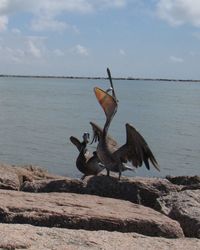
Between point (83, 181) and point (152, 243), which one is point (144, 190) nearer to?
point (83, 181)

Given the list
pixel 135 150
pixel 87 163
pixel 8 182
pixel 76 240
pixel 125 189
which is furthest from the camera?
pixel 87 163

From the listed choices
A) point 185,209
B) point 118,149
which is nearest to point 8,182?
point 118,149

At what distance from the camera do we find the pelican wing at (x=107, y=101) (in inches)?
379

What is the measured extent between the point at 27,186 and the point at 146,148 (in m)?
2.00

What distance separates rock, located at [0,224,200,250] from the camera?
20.1ft

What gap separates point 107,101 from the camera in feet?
32.1

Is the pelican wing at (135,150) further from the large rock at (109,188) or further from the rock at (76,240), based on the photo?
the rock at (76,240)

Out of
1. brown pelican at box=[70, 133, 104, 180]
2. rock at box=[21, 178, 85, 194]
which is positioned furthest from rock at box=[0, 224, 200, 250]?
brown pelican at box=[70, 133, 104, 180]

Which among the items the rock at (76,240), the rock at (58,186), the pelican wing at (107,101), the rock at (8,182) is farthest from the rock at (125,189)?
the rock at (76,240)

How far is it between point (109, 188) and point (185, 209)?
161cm

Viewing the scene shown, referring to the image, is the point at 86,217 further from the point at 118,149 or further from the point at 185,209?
the point at 118,149

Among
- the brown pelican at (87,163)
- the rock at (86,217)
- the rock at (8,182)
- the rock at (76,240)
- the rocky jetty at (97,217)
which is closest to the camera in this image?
the rock at (76,240)

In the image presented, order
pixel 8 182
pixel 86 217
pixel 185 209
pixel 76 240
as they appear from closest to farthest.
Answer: pixel 76 240 → pixel 86 217 → pixel 185 209 → pixel 8 182

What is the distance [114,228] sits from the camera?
23.6ft
